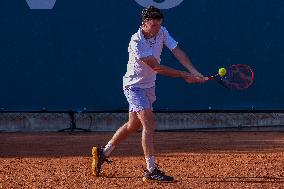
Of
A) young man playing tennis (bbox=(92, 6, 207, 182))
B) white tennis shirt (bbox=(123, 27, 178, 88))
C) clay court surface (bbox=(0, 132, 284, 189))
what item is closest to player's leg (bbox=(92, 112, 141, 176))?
young man playing tennis (bbox=(92, 6, 207, 182))

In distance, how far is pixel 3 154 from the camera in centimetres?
925

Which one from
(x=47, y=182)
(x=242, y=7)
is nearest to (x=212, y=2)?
(x=242, y=7)

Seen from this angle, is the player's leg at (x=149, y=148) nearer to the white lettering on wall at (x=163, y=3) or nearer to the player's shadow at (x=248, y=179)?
the player's shadow at (x=248, y=179)

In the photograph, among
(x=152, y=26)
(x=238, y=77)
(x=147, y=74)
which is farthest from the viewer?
(x=238, y=77)

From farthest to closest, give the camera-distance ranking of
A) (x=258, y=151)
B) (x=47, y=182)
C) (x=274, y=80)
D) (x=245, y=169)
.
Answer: (x=274, y=80) < (x=258, y=151) < (x=245, y=169) < (x=47, y=182)

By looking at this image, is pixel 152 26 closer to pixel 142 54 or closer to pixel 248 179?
pixel 142 54

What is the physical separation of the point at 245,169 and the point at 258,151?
1.91 metres

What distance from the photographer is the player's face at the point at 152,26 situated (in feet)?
21.1

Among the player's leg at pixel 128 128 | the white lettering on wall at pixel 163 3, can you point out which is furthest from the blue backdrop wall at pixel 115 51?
the player's leg at pixel 128 128

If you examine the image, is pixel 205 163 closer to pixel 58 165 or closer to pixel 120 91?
pixel 58 165

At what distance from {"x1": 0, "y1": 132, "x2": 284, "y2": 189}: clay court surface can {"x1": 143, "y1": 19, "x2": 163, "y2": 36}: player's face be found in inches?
57.2

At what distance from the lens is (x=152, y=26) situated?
6438 millimetres

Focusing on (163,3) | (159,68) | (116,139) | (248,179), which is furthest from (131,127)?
(163,3)

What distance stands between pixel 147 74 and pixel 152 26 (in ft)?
1.72
